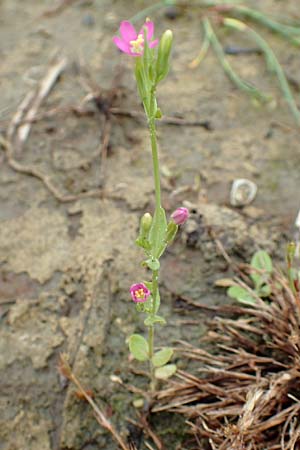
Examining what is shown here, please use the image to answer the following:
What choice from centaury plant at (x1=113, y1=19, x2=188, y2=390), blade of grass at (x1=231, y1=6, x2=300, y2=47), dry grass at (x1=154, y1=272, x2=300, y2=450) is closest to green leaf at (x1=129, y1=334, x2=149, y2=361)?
centaury plant at (x1=113, y1=19, x2=188, y2=390)

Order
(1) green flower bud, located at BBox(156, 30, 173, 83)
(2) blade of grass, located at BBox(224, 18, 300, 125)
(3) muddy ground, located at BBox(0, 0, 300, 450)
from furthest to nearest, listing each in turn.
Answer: (2) blade of grass, located at BBox(224, 18, 300, 125)
(3) muddy ground, located at BBox(0, 0, 300, 450)
(1) green flower bud, located at BBox(156, 30, 173, 83)

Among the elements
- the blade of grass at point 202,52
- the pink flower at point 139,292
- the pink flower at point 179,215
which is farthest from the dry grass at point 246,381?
the blade of grass at point 202,52

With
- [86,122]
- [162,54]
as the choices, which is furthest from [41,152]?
[162,54]

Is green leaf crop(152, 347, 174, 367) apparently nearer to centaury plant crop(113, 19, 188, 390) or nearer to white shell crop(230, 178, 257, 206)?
centaury plant crop(113, 19, 188, 390)

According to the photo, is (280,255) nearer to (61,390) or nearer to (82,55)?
(61,390)

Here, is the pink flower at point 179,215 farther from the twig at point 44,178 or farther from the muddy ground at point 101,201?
the twig at point 44,178

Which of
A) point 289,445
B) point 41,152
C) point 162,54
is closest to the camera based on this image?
point 162,54
